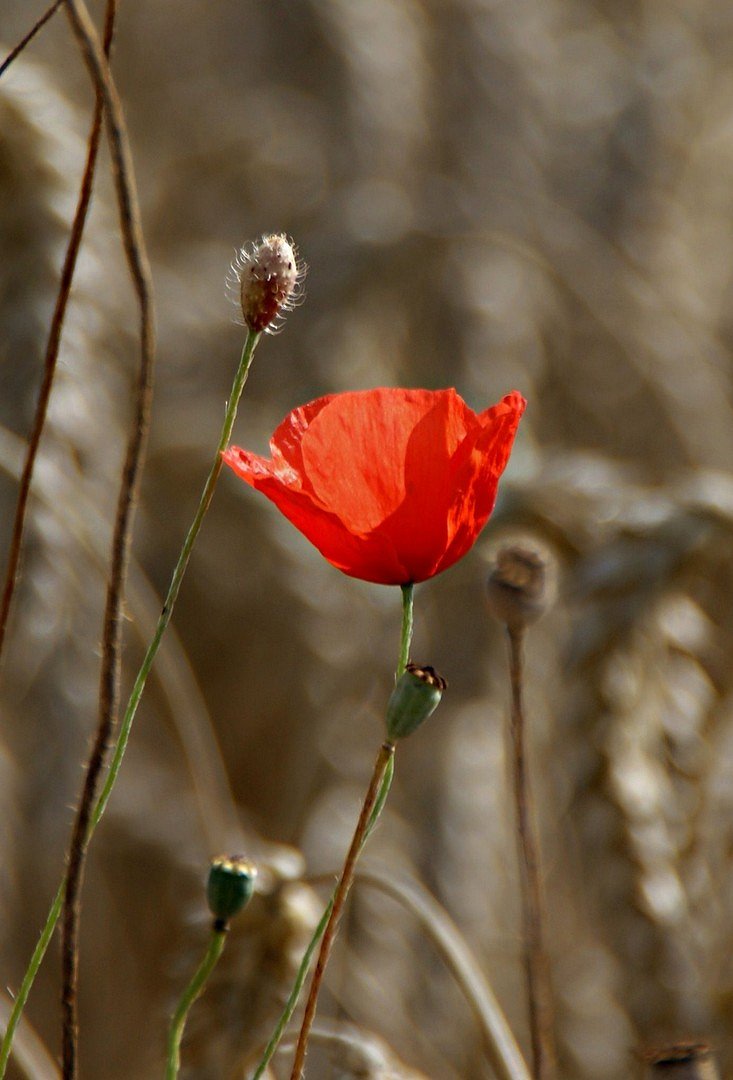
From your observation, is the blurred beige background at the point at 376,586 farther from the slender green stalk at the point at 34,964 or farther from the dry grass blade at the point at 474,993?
the slender green stalk at the point at 34,964

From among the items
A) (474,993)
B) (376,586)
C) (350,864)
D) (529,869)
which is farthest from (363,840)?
(376,586)

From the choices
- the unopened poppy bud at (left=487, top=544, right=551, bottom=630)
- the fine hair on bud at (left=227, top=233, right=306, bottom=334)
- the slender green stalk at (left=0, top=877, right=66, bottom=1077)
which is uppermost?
the unopened poppy bud at (left=487, top=544, right=551, bottom=630)

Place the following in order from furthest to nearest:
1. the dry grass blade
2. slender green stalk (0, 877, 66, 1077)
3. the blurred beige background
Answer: the blurred beige background, the dry grass blade, slender green stalk (0, 877, 66, 1077)

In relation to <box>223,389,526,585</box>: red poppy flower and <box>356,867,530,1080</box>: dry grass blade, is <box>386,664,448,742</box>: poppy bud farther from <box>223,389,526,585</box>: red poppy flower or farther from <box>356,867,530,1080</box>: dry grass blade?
<box>356,867,530,1080</box>: dry grass blade

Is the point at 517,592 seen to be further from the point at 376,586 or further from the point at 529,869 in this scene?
the point at 376,586

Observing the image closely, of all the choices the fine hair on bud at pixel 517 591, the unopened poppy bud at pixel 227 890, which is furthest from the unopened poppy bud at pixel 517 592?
the unopened poppy bud at pixel 227 890

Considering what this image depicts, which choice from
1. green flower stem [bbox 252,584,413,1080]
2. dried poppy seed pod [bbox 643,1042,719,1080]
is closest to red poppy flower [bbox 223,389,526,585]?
green flower stem [bbox 252,584,413,1080]

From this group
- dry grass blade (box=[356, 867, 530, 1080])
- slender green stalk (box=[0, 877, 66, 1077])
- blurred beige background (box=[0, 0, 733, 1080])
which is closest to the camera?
slender green stalk (box=[0, 877, 66, 1077])
